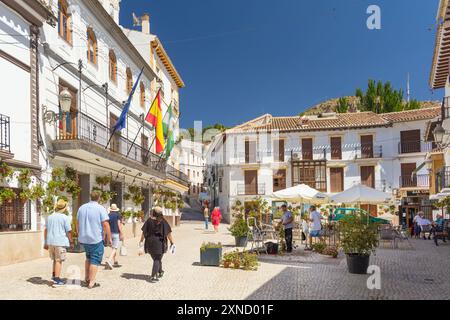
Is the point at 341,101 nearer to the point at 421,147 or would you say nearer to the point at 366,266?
the point at 421,147

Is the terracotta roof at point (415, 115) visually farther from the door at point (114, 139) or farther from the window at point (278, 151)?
the door at point (114, 139)

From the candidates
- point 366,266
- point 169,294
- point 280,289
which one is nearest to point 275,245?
point 366,266

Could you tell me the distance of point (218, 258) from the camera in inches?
422

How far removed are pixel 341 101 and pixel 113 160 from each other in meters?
43.4

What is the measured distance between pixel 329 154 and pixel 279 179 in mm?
4854

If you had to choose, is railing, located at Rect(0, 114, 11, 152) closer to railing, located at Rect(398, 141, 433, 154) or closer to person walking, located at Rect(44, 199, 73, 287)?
person walking, located at Rect(44, 199, 73, 287)

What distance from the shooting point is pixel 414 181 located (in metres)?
37.3

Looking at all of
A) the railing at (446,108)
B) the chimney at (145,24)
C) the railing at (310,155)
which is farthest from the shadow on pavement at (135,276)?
the railing at (310,155)

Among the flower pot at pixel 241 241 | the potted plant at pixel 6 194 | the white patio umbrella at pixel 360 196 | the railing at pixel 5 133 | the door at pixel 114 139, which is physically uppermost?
the door at pixel 114 139

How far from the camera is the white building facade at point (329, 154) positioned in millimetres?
37750

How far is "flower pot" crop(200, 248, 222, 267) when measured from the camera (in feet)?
35.2

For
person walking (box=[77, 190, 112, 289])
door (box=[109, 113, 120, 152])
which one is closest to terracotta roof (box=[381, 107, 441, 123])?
door (box=[109, 113, 120, 152])

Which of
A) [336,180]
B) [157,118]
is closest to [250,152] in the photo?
[336,180]

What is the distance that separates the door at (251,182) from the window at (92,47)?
2445cm
